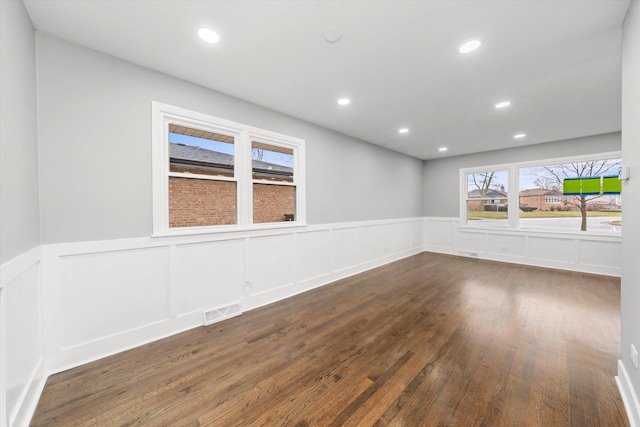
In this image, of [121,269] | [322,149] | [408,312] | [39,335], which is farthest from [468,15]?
[39,335]

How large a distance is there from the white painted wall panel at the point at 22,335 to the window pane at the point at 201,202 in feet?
5.29

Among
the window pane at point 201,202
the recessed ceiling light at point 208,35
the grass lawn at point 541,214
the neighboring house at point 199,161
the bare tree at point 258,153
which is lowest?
the grass lawn at point 541,214

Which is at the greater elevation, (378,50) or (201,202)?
(378,50)

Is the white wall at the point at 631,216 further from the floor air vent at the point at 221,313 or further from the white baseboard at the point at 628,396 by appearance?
the floor air vent at the point at 221,313

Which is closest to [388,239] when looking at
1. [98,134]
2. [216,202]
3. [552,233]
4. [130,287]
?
[552,233]

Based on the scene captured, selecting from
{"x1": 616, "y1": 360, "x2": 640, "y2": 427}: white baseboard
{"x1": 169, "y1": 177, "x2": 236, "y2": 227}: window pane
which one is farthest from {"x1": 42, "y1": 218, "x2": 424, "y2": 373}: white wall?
{"x1": 616, "y1": 360, "x2": 640, "y2": 427}: white baseboard

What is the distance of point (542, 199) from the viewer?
220 inches

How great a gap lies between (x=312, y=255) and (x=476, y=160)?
527 centimetres

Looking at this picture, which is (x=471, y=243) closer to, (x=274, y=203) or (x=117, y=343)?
(x=274, y=203)

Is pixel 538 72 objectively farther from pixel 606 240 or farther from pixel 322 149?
pixel 606 240

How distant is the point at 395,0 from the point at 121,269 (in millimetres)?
3197

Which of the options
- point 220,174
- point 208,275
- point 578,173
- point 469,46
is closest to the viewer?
point 469,46

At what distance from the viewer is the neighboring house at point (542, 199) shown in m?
5.39

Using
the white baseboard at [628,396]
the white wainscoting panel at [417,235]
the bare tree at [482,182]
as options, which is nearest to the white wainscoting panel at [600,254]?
the bare tree at [482,182]
